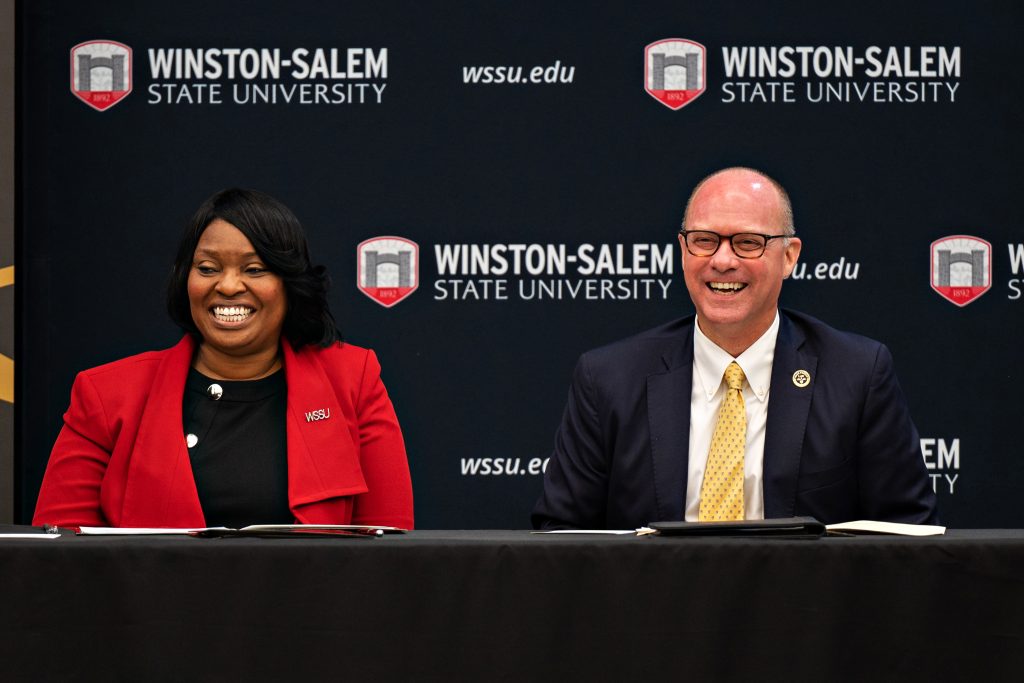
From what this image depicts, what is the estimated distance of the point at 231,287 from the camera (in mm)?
2469

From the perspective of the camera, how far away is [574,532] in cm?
166

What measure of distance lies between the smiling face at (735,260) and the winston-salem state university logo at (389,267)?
1492 mm

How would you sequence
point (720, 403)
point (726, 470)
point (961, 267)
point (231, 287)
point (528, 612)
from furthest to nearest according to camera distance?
1. point (961, 267)
2. point (231, 287)
3. point (720, 403)
4. point (726, 470)
5. point (528, 612)

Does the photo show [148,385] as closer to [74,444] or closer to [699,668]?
[74,444]

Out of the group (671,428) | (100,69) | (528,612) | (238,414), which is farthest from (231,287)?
(100,69)

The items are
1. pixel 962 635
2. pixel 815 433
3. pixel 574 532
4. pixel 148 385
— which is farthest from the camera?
pixel 148 385

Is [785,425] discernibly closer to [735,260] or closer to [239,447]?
[735,260]

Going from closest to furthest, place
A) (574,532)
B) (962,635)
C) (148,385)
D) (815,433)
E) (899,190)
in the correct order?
1. (962,635)
2. (574,532)
3. (815,433)
4. (148,385)
5. (899,190)

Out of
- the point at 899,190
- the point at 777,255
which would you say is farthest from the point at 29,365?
the point at 899,190

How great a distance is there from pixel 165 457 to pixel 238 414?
0.19 m

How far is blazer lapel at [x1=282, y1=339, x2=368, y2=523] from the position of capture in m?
2.38

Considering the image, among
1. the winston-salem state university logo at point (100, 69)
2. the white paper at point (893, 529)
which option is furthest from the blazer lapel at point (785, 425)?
the winston-salem state university logo at point (100, 69)

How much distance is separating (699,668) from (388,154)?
99.1 inches

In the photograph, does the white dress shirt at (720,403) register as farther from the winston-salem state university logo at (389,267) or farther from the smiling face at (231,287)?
the winston-salem state university logo at (389,267)
